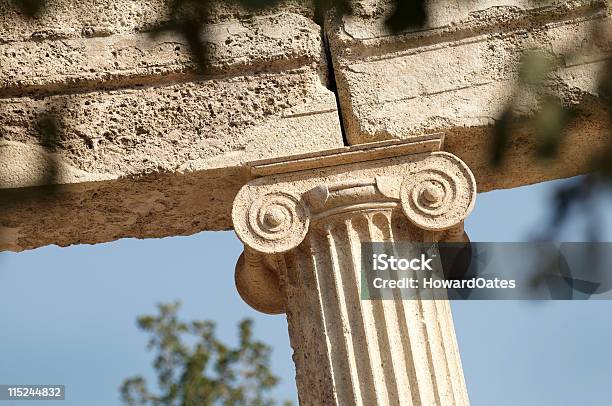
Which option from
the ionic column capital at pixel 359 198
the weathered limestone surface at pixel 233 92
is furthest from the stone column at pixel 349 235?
the weathered limestone surface at pixel 233 92

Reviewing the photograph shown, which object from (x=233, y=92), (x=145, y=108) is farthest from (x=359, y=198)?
(x=145, y=108)

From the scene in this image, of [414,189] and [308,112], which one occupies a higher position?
[308,112]

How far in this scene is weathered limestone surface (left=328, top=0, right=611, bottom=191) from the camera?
7.82 metres

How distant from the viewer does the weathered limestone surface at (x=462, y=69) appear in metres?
7.82

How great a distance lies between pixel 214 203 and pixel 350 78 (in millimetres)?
1117

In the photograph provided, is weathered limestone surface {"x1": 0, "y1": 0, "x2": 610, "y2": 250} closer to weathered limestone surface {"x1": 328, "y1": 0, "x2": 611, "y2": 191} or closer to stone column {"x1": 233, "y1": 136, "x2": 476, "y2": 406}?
weathered limestone surface {"x1": 328, "y1": 0, "x2": 611, "y2": 191}

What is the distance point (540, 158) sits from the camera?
17.0ft

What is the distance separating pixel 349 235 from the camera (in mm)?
7527

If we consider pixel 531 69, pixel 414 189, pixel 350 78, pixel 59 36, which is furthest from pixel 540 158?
pixel 59 36

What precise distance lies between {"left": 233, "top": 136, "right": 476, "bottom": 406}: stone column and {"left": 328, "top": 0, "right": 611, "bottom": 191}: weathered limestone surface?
0.29 meters

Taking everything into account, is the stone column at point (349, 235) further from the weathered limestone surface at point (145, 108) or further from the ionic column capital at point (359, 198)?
the weathered limestone surface at point (145, 108)

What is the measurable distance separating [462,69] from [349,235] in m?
1.27

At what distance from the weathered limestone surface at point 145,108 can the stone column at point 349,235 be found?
0.24m

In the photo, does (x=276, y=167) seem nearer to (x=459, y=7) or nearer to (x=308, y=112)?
(x=308, y=112)
